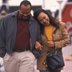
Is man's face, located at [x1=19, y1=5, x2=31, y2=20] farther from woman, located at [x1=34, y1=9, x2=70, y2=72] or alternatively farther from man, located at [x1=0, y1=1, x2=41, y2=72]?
woman, located at [x1=34, y1=9, x2=70, y2=72]

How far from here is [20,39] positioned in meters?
4.52

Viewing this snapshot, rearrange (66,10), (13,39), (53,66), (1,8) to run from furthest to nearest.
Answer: (1,8) → (66,10) → (53,66) → (13,39)

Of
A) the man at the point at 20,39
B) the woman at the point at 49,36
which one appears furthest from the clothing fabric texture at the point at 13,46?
the woman at the point at 49,36

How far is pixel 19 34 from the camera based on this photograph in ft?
14.9

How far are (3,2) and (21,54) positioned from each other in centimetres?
3549

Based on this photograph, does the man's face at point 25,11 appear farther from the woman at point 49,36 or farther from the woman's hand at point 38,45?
the woman's hand at point 38,45

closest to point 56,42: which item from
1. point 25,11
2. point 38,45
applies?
point 38,45

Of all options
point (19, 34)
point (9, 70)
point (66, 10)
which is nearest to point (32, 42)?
point (19, 34)

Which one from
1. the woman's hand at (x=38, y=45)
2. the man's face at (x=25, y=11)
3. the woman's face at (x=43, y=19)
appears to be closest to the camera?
the man's face at (x=25, y=11)

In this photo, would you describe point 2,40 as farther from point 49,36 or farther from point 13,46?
point 49,36

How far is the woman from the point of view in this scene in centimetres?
474

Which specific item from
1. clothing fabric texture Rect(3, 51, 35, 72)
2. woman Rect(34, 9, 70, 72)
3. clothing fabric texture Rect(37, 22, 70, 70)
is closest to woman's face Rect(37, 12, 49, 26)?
woman Rect(34, 9, 70, 72)

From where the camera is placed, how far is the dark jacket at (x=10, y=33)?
4.52m

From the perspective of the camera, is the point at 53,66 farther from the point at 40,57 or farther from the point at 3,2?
the point at 3,2
